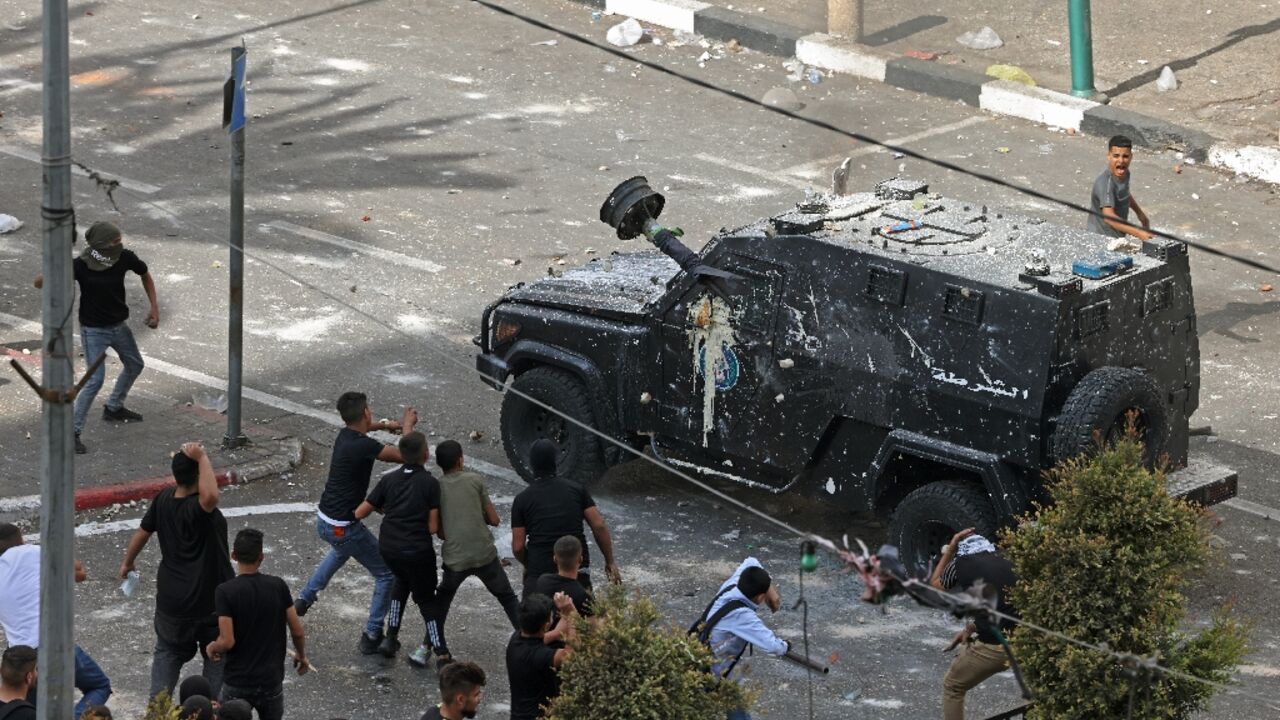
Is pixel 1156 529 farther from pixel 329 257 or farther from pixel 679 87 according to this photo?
pixel 679 87

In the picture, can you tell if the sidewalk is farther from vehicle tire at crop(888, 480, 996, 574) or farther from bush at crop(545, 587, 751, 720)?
bush at crop(545, 587, 751, 720)

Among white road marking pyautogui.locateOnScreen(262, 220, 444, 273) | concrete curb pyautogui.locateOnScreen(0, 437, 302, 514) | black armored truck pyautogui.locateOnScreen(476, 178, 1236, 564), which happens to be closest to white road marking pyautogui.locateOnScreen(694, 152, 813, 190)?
white road marking pyautogui.locateOnScreen(262, 220, 444, 273)

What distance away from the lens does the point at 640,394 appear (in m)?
12.6

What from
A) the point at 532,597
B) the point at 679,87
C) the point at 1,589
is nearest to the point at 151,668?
the point at 1,589

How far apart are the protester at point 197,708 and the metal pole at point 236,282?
5227mm

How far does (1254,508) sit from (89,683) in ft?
23.5

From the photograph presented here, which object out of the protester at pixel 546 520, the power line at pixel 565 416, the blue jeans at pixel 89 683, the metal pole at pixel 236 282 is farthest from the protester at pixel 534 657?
the metal pole at pixel 236 282

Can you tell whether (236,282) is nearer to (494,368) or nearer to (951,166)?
(494,368)

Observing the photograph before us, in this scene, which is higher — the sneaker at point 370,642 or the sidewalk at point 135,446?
the sidewalk at point 135,446

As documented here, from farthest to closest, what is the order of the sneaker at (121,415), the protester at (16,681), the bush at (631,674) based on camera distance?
1. the sneaker at (121,415)
2. the protester at (16,681)
3. the bush at (631,674)

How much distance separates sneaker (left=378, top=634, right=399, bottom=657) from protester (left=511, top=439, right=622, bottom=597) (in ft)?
2.77

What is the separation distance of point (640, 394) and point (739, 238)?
116 centimetres

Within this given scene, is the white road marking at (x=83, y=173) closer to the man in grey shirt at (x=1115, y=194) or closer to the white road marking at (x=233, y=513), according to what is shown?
the white road marking at (x=233, y=513)

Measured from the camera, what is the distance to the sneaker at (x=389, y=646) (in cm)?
1091
